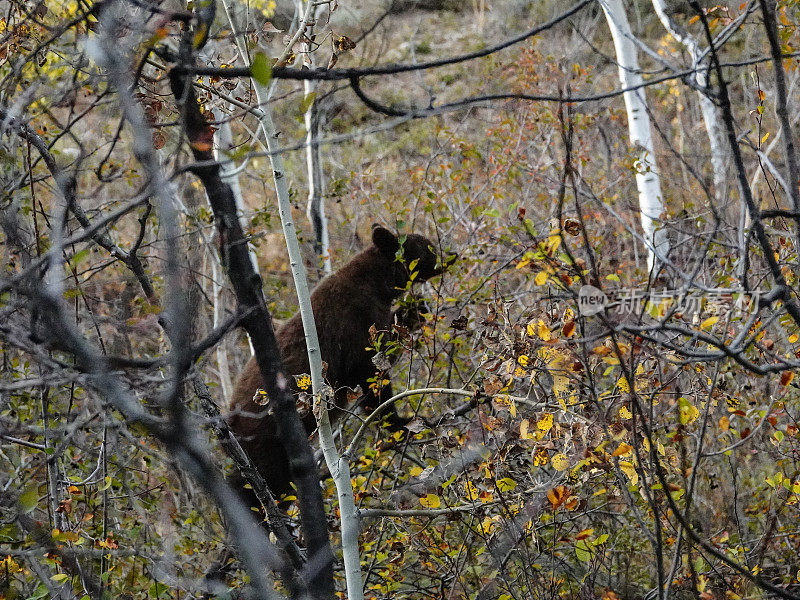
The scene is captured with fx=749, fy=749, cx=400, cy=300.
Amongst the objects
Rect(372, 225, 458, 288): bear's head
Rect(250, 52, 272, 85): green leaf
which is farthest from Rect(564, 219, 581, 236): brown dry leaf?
Rect(372, 225, 458, 288): bear's head

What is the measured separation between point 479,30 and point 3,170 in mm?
16378

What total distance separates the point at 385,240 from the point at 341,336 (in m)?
0.88

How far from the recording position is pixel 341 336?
532 centimetres

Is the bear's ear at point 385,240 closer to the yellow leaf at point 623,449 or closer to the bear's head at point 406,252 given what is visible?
the bear's head at point 406,252

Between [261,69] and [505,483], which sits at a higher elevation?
[261,69]

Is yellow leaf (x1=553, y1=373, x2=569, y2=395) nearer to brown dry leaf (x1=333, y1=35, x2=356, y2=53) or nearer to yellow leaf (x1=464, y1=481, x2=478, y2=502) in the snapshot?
yellow leaf (x1=464, y1=481, x2=478, y2=502)

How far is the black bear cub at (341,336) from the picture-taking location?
472 cm

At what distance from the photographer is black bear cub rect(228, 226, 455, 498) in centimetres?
472

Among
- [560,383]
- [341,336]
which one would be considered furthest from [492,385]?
[341,336]

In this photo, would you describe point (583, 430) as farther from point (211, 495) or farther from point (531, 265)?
point (211, 495)

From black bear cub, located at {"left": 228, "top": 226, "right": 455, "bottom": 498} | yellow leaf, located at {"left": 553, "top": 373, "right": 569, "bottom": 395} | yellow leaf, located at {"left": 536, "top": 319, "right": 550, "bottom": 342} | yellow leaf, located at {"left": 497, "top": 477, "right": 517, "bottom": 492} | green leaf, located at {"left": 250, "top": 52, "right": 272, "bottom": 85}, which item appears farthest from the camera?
black bear cub, located at {"left": 228, "top": 226, "right": 455, "bottom": 498}

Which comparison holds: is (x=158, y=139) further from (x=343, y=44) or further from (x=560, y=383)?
(x=560, y=383)

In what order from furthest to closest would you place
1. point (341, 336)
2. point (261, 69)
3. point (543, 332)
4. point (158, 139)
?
point (341, 336) < point (158, 139) < point (543, 332) < point (261, 69)

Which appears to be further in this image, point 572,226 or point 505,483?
point 505,483
